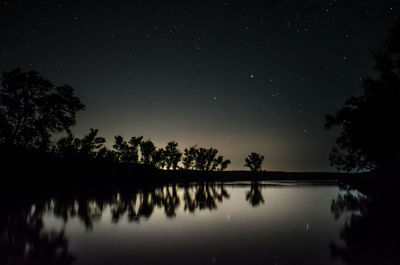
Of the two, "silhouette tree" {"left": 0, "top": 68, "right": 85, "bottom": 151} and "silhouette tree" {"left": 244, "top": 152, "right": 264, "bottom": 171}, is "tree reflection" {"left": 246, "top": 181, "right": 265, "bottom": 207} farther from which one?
"silhouette tree" {"left": 244, "top": 152, "right": 264, "bottom": 171}

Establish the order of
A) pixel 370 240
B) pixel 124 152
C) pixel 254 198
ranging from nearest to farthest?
1. pixel 370 240
2. pixel 254 198
3. pixel 124 152

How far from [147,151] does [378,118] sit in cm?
6072

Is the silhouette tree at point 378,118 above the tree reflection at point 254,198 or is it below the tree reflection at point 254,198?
above

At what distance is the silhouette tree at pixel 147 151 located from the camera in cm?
7219

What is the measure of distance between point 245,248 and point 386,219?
20.4 ft

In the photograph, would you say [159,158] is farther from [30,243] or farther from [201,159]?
[30,243]

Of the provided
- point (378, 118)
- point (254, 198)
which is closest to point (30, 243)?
point (254, 198)

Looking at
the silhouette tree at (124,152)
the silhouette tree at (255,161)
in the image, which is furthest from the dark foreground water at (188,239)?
the silhouette tree at (255,161)

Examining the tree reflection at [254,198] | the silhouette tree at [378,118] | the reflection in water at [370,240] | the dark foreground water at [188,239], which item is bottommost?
the tree reflection at [254,198]

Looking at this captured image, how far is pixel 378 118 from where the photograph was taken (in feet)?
60.3

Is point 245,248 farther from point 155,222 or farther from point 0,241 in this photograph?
point 0,241

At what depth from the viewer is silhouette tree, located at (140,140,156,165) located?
7219cm

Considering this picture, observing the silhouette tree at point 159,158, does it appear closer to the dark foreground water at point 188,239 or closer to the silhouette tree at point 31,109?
the silhouette tree at point 31,109

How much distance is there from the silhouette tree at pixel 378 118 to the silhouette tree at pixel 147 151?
5566 cm
